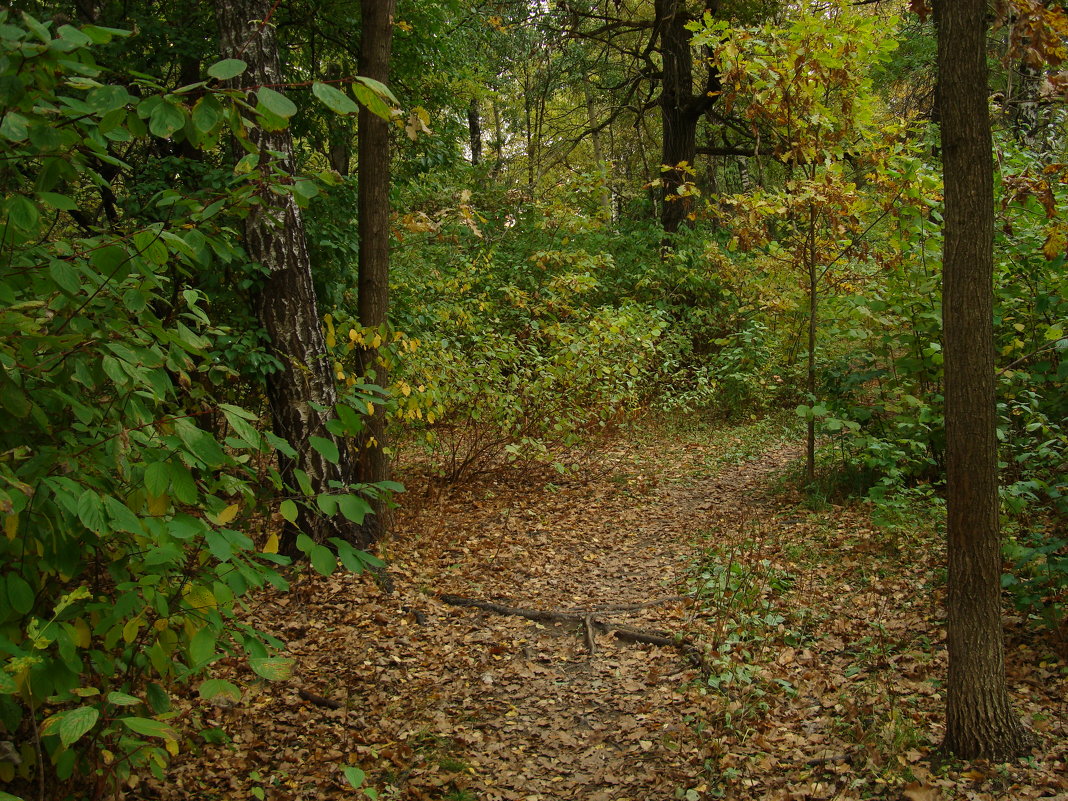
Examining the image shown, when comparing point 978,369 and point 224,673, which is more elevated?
point 978,369

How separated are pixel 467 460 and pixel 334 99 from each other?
23.2 feet

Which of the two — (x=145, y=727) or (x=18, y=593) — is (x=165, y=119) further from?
(x=145, y=727)

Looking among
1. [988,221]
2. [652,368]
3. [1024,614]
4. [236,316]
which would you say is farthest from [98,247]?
[652,368]

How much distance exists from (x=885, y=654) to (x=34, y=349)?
4.50 meters

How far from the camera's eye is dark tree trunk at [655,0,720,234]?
549 inches

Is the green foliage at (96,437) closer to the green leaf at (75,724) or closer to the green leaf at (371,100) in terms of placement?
the green leaf at (75,724)

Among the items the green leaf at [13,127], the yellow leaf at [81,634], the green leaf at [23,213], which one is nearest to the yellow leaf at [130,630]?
the yellow leaf at [81,634]

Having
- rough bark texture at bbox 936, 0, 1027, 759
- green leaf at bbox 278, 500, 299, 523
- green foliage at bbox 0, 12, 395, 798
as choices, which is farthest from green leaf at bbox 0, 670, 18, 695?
rough bark texture at bbox 936, 0, 1027, 759

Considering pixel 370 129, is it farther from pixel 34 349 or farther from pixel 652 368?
pixel 652 368

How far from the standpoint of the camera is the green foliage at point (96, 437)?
1889 millimetres

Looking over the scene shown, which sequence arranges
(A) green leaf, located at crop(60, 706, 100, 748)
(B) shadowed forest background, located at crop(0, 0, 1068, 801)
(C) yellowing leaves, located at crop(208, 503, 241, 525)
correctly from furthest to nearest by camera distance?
(C) yellowing leaves, located at crop(208, 503, 241, 525)
(B) shadowed forest background, located at crop(0, 0, 1068, 801)
(A) green leaf, located at crop(60, 706, 100, 748)

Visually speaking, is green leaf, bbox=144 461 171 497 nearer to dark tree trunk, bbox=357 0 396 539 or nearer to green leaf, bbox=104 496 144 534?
green leaf, bbox=104 496 144 534

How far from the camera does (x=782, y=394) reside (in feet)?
41.7

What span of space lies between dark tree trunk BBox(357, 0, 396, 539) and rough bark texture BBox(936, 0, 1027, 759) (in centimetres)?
432
